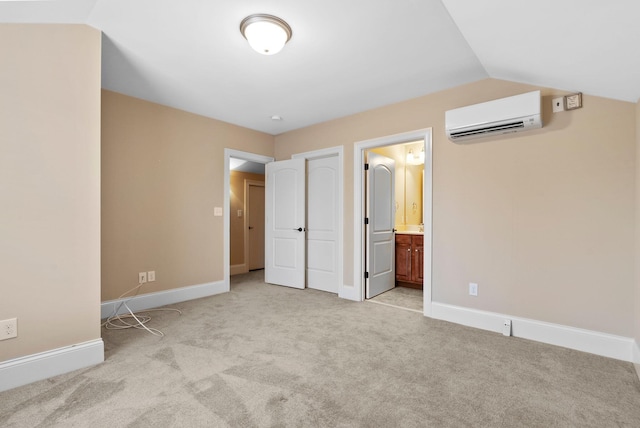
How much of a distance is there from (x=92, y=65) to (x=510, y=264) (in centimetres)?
384

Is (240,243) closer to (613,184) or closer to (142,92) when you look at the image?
(142,92)

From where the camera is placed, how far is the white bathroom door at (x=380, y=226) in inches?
156

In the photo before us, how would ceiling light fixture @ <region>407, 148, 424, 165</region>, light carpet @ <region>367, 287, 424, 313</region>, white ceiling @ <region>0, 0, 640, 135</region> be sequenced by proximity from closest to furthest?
white ceiling @ <region>0, 0, 640, 135</region> → light carpet @ <region>367, 287, 424, 313</region> → ceiling light fixture @ <region>407, 148, 424, 165</region>

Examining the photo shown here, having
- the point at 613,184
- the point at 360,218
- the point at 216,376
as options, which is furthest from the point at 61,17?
the point at 613,184

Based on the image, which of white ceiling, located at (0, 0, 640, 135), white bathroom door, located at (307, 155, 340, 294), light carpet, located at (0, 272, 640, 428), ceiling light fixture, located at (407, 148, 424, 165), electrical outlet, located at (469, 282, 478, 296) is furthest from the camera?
ceiling light fixture, located at (407, 148, 424, 165)

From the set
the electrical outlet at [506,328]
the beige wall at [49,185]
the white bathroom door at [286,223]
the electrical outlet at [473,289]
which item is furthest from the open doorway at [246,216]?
the electrical outlet at [506,328]

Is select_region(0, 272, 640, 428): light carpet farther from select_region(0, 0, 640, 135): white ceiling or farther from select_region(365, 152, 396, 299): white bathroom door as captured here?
select_region(0, 0, 640, 135): white ceiling

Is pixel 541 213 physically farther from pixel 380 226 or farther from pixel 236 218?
pixel 236 218

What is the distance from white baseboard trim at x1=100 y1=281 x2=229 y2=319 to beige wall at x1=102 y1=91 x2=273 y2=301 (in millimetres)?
68

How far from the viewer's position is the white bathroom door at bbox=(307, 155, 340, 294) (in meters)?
4.22

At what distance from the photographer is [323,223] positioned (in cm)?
435

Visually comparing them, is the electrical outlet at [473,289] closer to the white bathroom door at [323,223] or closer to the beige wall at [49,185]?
the white bathroom door at [323,223]

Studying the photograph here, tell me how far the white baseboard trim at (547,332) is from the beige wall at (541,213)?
0.19ft

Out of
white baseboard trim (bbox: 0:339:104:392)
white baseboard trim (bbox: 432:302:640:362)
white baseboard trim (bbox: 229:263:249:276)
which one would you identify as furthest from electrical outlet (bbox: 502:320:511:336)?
white baseboard trim (bbox: 229:263:249:276)
